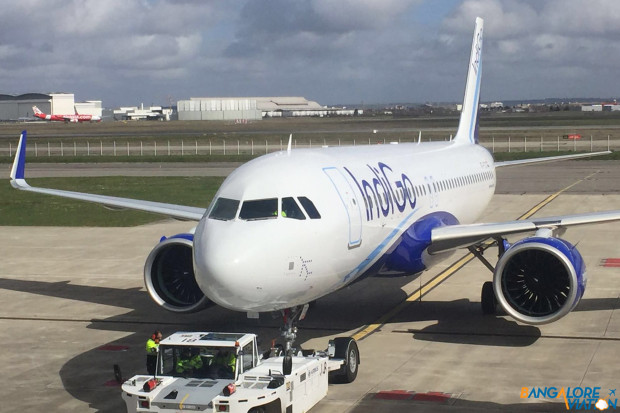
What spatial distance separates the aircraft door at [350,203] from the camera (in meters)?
18.1

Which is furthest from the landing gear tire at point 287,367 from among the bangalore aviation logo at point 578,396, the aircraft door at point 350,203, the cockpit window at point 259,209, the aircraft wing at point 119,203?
the aircraft wing at point 119,203

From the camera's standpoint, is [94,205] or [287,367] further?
[94,205]

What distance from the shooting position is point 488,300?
22984mm

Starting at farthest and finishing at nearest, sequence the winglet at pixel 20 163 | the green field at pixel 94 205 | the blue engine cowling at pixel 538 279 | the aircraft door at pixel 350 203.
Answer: the green field at pixel 94 205, the winglet at pixel 20 163, the blue engine cowling at pixel 538 279, the aircraft door at pixel 350 203

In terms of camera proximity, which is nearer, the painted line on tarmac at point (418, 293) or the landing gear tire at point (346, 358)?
the landing gear tire at point (346, 358)

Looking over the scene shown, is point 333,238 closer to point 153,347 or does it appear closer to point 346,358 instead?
point 346,358

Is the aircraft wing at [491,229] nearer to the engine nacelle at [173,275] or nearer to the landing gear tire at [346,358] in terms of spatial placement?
the landing gear tire at [346,358]

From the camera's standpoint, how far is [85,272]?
3008 cm

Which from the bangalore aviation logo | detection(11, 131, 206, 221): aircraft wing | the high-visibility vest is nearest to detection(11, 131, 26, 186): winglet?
detection(11, 131, 206, 221): aircraft wing

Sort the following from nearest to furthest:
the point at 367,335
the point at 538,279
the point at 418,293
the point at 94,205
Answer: the point at 538,279 < the point at 367,335 < the point at 418,293 < the point at 94,205

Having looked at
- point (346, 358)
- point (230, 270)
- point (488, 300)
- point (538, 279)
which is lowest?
point (488, 300)

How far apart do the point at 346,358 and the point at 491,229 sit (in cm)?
609


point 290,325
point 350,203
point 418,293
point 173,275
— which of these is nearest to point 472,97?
point 418,293

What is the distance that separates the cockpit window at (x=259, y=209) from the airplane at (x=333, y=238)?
2cm
